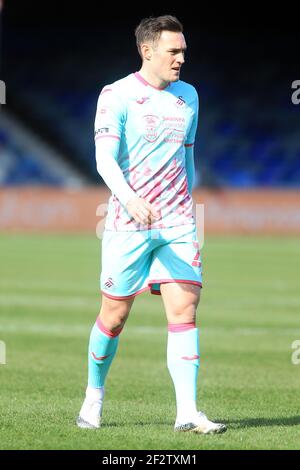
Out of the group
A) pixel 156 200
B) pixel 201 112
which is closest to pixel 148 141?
pixel 156 200

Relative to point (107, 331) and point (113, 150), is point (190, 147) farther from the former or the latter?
point (107, 331)

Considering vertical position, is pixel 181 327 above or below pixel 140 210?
below

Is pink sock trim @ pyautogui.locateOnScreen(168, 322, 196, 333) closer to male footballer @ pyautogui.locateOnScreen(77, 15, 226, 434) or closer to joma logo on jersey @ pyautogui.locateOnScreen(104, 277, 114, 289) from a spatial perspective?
male footballer @ pyautogui.locateOnScreen(77, 15, 226, 434)

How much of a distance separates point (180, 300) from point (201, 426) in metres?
0.74

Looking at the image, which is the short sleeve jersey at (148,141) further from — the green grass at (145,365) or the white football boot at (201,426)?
the green grass at (145,365)

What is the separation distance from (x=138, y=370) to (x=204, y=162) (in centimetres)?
3135

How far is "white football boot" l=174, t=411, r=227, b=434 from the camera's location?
6.06 metres

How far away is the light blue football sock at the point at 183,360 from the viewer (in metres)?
6.22

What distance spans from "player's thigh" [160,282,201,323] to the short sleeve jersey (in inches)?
14.5

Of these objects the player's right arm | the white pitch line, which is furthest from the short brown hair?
the white pitch line

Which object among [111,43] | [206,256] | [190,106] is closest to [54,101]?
[111,43]

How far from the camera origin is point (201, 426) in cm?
606

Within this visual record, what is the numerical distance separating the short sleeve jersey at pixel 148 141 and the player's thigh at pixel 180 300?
37cm

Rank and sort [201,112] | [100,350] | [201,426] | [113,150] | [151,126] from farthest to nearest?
1. [201,112]
2. [100,350]
3. [151,126]
4. [113,150]
5. [201,426]
